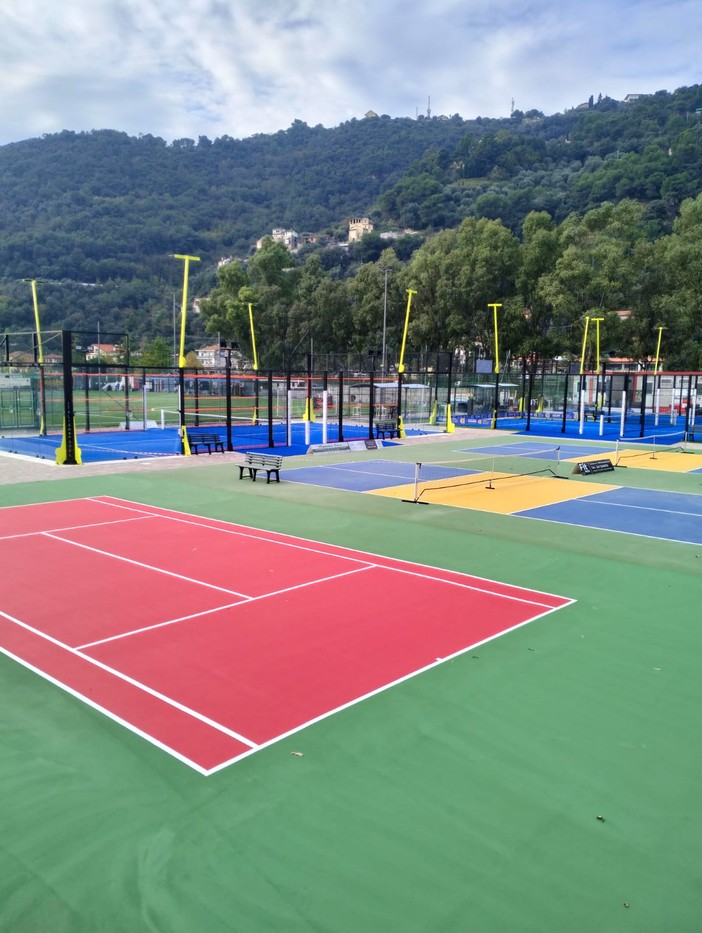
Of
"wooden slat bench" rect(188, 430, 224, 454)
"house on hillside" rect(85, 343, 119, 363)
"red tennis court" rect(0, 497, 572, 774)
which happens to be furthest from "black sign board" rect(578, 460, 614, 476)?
"house on hillside" rect(85, 343, 119, 363)

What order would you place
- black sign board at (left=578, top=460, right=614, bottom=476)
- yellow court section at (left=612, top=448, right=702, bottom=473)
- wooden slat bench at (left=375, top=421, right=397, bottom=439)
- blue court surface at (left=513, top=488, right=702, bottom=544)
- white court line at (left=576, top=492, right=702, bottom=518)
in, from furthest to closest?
1. wooden slat bench at (left=375, top=421, right=397, bottom=439)
2. yellow court section at (left=612, top=448, right=702, bottom=473)
3. black sign board at (left=578, top=460, right=614, bottom=476)
4. white court line at (left=576, top=492, right=702, bottom=518)
5. blue court surface at (left=513, top=488, right=702, bottom=544)

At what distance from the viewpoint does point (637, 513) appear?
16984mm

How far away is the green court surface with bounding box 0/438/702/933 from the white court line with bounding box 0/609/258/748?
46 centimetres

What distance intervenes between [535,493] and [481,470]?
4.68m

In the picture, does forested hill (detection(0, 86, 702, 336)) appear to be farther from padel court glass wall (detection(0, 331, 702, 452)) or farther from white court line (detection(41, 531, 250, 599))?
white court line (detection(41, 531, 250, 599))

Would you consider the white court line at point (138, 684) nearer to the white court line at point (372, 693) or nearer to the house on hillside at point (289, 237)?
the white court line at point (372, 693)

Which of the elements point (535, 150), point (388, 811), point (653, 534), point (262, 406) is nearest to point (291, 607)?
point (388, 811)

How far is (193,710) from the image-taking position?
21.9 feet

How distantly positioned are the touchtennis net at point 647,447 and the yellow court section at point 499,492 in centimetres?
499

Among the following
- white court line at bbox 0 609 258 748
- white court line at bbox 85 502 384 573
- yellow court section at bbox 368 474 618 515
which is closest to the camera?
white court line at bbox 0 609 258 748

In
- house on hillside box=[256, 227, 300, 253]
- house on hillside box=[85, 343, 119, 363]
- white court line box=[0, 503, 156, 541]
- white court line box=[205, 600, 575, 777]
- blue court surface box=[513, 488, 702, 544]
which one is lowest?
blue court surface box=[513, 488, 702, 544]

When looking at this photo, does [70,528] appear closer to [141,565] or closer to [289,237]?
[141,565]

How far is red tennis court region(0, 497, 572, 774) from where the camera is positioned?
6.77 metres

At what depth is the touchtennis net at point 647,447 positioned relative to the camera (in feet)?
93.1
